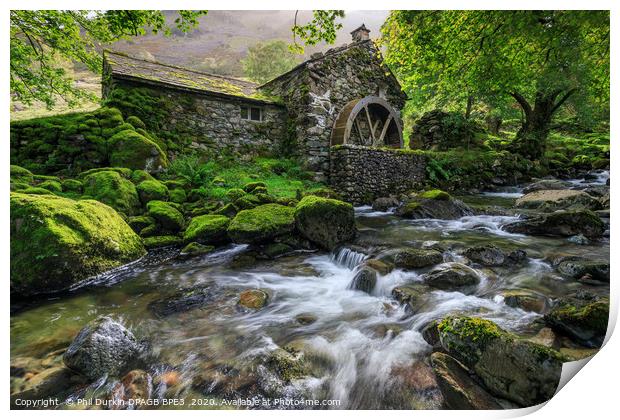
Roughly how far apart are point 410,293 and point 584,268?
1.93 m

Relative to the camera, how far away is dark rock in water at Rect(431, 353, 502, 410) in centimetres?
167

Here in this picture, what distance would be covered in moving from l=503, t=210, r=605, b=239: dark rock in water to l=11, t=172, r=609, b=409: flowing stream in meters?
0.29

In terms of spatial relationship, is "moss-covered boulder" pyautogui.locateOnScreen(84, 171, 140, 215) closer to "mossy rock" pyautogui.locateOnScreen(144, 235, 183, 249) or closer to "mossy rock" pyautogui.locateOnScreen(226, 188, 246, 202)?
"mossy rock" pyautogui.locateOnScreen(144, 235, 183, 249)

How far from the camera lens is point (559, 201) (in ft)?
20.9

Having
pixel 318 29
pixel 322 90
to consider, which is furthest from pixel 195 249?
pixel 322 90

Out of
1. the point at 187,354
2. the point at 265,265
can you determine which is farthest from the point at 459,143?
the point at 187,354

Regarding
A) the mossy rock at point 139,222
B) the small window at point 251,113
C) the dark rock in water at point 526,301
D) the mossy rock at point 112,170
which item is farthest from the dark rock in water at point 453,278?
the small window at point 251,113

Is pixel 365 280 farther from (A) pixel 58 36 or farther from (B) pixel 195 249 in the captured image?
(A) pixel 58 36

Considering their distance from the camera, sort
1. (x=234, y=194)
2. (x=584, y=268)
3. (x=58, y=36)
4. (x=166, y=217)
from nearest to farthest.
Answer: (x=584, y=268), (x=58, y=36), (x=166, y=217), (x=234, y=194)

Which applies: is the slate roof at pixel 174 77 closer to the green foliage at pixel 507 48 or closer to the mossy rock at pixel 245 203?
the mossy rock at pixel 245 203

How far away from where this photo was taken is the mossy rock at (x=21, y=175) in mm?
4180

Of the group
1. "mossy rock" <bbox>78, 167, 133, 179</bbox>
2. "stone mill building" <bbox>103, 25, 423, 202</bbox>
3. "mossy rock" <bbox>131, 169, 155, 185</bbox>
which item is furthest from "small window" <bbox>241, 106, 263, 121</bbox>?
"mossy rock" <bbox>78, 167, 133, 179</bbox>

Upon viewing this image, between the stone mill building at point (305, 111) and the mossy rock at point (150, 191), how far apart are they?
3.22 m

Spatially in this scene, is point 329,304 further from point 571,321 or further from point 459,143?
point 459,143
